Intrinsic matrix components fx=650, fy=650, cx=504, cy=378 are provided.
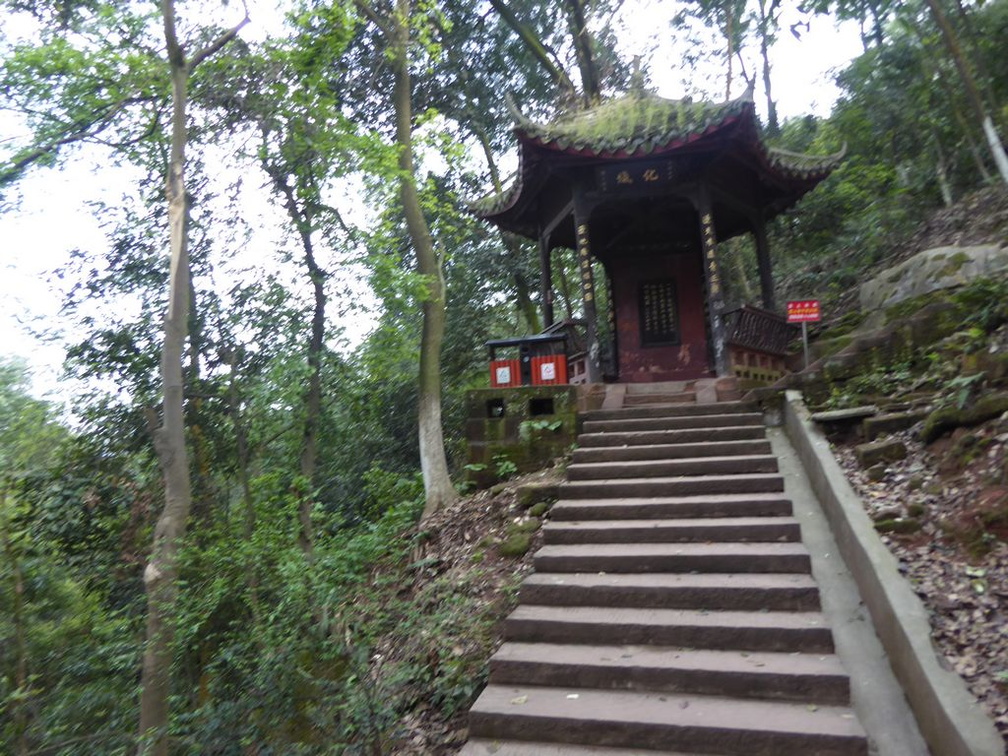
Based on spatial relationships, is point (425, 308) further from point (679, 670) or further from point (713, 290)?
point (679, 670)

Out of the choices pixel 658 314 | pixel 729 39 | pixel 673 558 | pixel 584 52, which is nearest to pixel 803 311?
pixel 658 314

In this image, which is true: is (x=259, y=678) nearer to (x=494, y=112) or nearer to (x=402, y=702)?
(x=402, y=702)

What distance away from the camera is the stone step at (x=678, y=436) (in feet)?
21.9

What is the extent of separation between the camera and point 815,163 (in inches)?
376

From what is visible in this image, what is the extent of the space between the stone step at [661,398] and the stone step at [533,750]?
190 inches

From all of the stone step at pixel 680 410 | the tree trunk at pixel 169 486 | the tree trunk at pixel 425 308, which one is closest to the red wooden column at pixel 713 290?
the stone step at pixel 680 410

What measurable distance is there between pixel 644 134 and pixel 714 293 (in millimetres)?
2234

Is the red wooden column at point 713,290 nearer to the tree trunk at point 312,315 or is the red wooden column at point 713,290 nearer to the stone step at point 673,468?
the stone step at point 673,468

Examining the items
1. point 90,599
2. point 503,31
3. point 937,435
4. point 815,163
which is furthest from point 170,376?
point 503,31

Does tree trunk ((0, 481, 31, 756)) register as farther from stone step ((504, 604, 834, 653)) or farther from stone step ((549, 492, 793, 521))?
stone step ((549, 492, 793, 521))

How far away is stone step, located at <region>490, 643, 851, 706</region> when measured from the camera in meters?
3.50

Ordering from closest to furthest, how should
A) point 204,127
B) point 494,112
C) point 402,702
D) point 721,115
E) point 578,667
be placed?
1. point 578,667
2. point 402,702
3. point 721,115
4. point 204,127
5. point 494,112

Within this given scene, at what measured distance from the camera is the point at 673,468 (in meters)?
6.09

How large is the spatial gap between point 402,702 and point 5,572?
451cm
